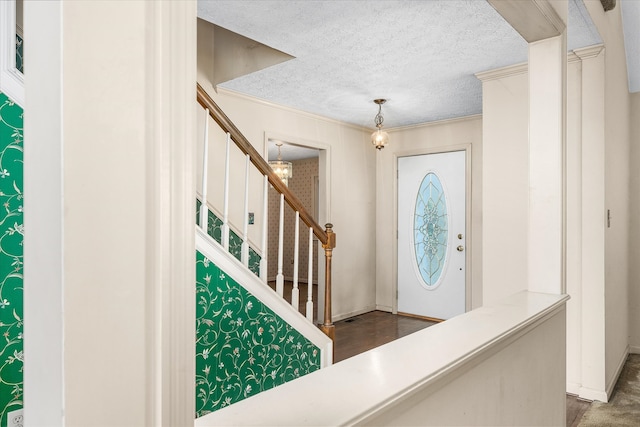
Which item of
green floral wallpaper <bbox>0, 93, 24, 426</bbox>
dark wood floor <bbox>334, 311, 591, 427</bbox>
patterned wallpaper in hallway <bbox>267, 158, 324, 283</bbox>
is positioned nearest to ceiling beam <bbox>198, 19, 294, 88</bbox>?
green floral wallpaper <bbox>0, 93, 24, 426</bbox>

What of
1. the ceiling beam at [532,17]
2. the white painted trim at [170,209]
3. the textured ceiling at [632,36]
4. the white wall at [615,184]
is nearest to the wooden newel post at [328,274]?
the ceiling beam at [532,17]

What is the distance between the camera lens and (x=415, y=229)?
5.14 meters

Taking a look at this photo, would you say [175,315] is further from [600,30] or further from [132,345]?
[600,30]

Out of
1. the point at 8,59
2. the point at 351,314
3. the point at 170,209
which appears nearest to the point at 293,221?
the point at 351,314

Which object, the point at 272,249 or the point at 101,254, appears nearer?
the point at 101,254

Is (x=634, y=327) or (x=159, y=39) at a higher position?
(x=159, y=39)

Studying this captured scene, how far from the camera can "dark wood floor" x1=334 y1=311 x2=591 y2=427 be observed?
3984mm

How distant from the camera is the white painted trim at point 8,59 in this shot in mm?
1666

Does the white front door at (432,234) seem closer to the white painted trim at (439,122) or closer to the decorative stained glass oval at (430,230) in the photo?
the decorative stained glass oval at (430,230)

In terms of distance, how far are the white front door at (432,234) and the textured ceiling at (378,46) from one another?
3.13ft

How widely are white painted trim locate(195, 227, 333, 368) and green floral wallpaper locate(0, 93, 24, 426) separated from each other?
704 millimetres

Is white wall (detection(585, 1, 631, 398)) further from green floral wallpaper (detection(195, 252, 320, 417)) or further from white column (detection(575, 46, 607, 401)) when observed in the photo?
green floral wallpaper (detection(195, 252, 320, 417))

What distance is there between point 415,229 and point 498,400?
3.78 m

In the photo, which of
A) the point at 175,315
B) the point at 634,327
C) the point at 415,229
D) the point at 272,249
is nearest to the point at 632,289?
the point at 634,327
